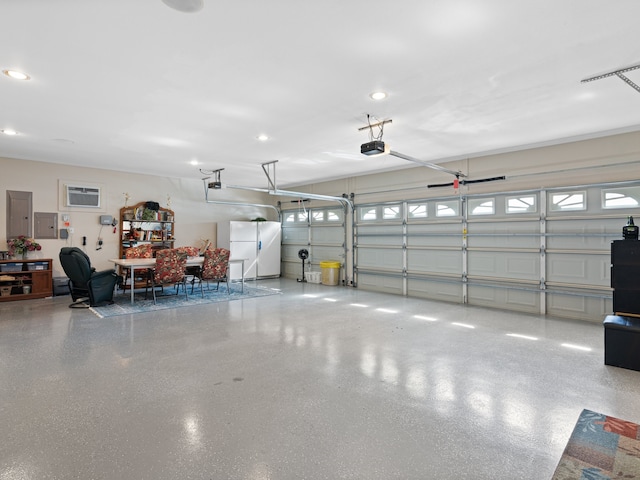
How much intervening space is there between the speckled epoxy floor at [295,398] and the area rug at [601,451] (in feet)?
0.28

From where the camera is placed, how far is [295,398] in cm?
283

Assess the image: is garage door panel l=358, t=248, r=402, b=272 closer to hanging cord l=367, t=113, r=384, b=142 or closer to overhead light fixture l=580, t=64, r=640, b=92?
hanging cord l=367, t=113, r=384, b=142

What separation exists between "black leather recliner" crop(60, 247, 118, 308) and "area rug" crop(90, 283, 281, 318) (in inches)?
8.8

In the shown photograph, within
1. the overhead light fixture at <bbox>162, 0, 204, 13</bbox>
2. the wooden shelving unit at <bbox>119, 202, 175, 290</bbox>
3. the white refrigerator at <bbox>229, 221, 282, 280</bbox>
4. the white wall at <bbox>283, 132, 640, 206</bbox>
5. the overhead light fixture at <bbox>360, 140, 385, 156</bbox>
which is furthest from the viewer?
the white refrigerator at <bbox>229, 221, 282, 280</bbox>

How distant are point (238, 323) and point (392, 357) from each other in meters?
2.45

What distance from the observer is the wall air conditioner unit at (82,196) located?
296 inches

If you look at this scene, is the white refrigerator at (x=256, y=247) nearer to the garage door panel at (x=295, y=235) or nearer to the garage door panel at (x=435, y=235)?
the garage door panel at (x=295, y=235)

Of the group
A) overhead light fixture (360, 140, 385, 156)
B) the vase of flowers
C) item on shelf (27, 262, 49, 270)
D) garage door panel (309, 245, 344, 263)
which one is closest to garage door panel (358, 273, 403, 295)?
garage door panel (309, 245, 344, 263)

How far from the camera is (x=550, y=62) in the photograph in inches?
120

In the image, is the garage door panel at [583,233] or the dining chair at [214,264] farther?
the dining chair at [214,264]

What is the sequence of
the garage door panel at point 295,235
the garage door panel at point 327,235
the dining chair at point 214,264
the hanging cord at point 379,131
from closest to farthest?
the hanging cord at point 379,131
the dining chair at point 214,264
the garage door panel at point 327,235
the garage door panel at point 295,235

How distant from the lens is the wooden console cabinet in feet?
21.4

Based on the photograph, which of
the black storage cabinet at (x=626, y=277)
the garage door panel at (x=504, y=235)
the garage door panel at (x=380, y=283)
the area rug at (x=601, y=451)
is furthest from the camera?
the garage door panel at (x=380, y=283)

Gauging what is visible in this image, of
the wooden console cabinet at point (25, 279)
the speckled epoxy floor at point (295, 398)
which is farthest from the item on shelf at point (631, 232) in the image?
the wooden console cabinet at point (25, 279)
